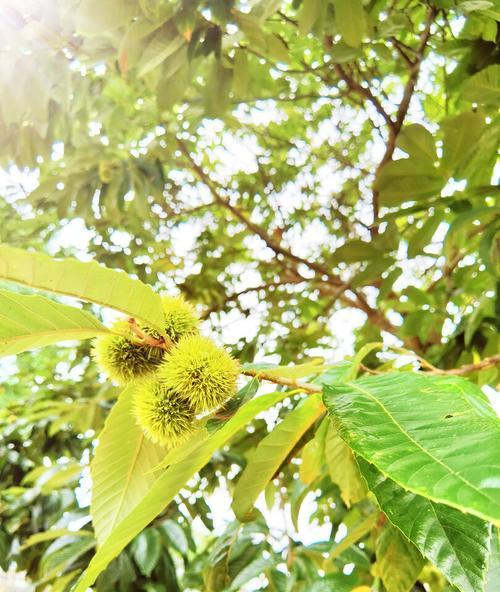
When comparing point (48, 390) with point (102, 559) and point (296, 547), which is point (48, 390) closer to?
point (296, 547)

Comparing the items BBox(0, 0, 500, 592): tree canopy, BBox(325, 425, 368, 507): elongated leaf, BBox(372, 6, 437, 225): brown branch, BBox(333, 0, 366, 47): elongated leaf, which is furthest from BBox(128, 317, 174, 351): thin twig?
BBox(333, 0, 366, 47): elongated leaf

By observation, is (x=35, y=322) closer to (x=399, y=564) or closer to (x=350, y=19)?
(x=399, y=564)

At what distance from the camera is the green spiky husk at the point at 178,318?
0.72m

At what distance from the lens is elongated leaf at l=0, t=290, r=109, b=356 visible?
20.8 inches

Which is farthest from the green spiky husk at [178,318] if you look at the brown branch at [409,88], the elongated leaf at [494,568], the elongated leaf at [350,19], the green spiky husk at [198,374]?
the elongated leaf at [350,19]

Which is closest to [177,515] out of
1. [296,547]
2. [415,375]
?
[296,547]

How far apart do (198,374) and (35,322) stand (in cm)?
19

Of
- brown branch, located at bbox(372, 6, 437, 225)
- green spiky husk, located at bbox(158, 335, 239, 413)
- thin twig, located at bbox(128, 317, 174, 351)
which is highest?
brown branch, located at bbox(372, 6, 437, 225)

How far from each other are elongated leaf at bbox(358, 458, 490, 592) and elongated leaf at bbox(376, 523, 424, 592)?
1.13 ft

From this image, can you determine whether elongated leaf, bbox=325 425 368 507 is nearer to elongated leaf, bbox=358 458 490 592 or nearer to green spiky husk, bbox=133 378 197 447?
green spiky husk, bbox=133 378 197 447

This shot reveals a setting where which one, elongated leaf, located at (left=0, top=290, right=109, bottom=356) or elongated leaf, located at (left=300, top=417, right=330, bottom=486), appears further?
elongated leaf, located at (left=300, top=417, right=330, bottom=486)

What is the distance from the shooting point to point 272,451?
762mm

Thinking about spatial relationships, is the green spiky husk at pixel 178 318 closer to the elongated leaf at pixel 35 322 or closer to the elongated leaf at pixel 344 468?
the elongated leaf at pixel 35 322

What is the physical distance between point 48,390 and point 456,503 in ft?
6.35
